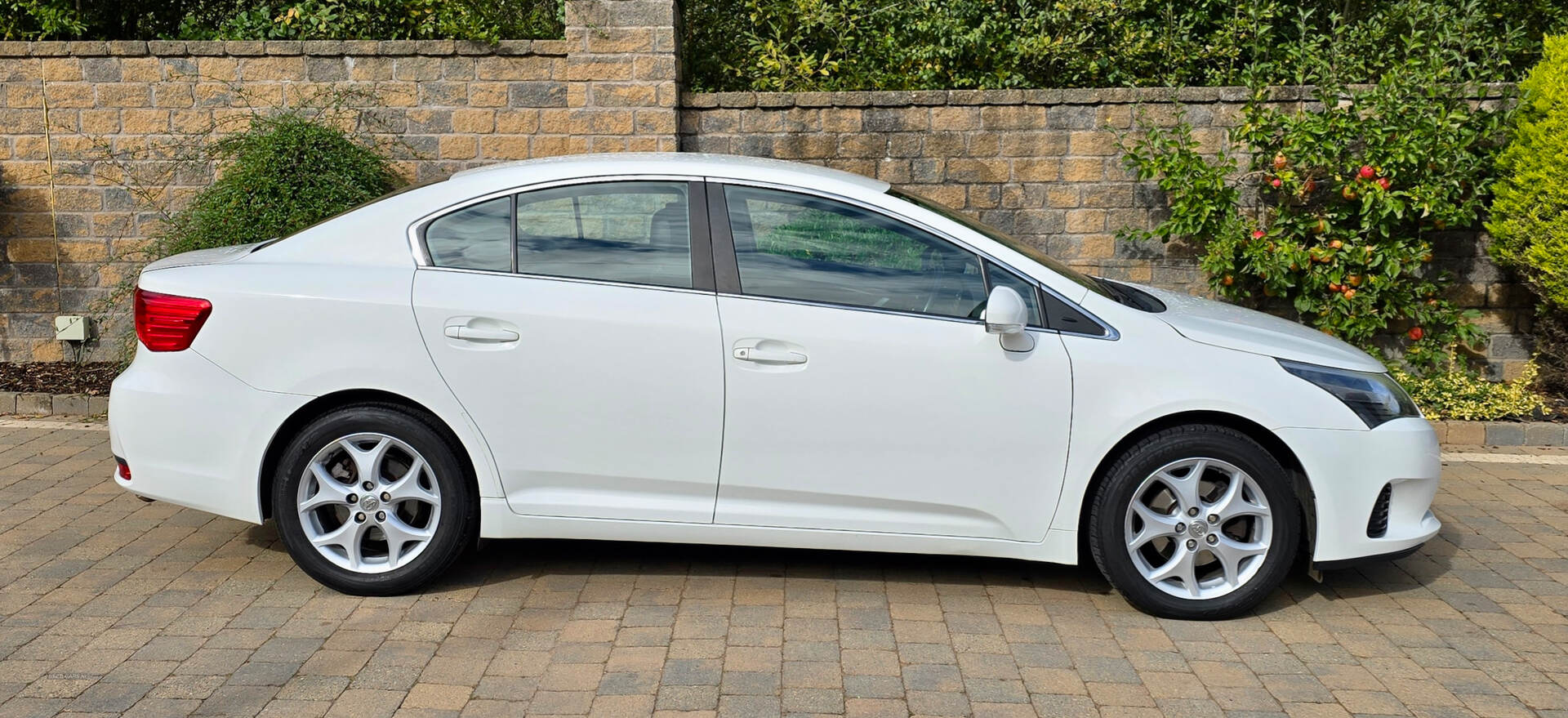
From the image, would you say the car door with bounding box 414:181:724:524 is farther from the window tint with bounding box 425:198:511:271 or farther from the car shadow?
the car shadow

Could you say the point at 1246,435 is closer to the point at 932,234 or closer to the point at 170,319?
the point at 932,234

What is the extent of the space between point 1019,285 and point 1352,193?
4318mm

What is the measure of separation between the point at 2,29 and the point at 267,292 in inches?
235

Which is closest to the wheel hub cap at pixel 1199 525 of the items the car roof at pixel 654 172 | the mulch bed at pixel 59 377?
the car roof at pixel 654 172

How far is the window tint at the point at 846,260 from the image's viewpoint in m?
4.62

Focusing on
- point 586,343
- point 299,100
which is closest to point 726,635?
point 586,343

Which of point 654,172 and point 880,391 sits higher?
point 654,172

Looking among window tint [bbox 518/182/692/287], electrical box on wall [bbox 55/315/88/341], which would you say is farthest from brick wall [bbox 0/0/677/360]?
window tint [bbox 518/182/692/287]

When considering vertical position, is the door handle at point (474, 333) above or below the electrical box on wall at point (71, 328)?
above

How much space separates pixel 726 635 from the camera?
4.42 metres

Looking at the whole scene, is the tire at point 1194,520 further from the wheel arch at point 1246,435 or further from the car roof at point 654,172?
the car roof at point 654,172

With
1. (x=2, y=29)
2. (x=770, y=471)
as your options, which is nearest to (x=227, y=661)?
(x=770, y=471)

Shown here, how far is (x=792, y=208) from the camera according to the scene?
477 cm

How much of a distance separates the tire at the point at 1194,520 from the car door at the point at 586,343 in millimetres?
1450
